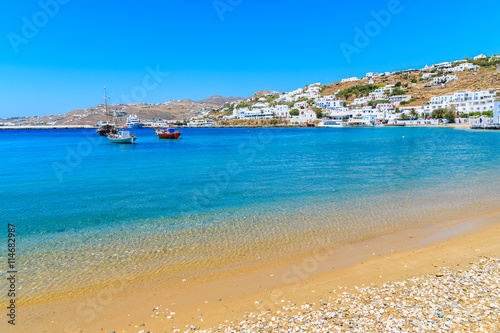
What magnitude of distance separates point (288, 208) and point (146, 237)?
17.2 feet

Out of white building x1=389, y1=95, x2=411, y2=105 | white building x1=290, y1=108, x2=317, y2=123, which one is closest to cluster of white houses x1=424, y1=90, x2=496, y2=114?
white building x1=389, y1=95, x2=411, y2=105

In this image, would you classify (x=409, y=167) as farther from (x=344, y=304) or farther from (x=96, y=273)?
(x=96, y=273)

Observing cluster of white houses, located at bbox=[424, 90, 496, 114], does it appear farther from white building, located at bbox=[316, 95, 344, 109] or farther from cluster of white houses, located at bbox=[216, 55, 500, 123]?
white building, located at bbox=[316, 95, 344, 109]

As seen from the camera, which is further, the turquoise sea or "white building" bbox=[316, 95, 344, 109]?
"white building" bbox=[316, 95, 344, 109]

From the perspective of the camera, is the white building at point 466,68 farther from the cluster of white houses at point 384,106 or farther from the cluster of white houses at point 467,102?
the cluster of white houses at point 467,102

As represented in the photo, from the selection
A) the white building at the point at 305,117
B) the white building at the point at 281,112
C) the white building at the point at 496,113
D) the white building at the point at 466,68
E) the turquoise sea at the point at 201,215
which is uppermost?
the white building at the point at 466,68

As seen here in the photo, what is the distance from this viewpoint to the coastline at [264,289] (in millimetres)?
4828

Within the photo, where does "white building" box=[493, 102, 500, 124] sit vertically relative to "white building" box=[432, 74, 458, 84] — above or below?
below

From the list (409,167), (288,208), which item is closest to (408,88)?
(409,167)

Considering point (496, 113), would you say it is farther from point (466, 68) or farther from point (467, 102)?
point (466, 68)

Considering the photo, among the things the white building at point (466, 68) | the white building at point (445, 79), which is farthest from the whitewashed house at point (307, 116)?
the white building at point (466, 68)

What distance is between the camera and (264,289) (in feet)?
18.5

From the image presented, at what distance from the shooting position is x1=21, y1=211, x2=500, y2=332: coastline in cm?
483

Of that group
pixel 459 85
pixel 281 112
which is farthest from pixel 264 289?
A: pixel 459 85
